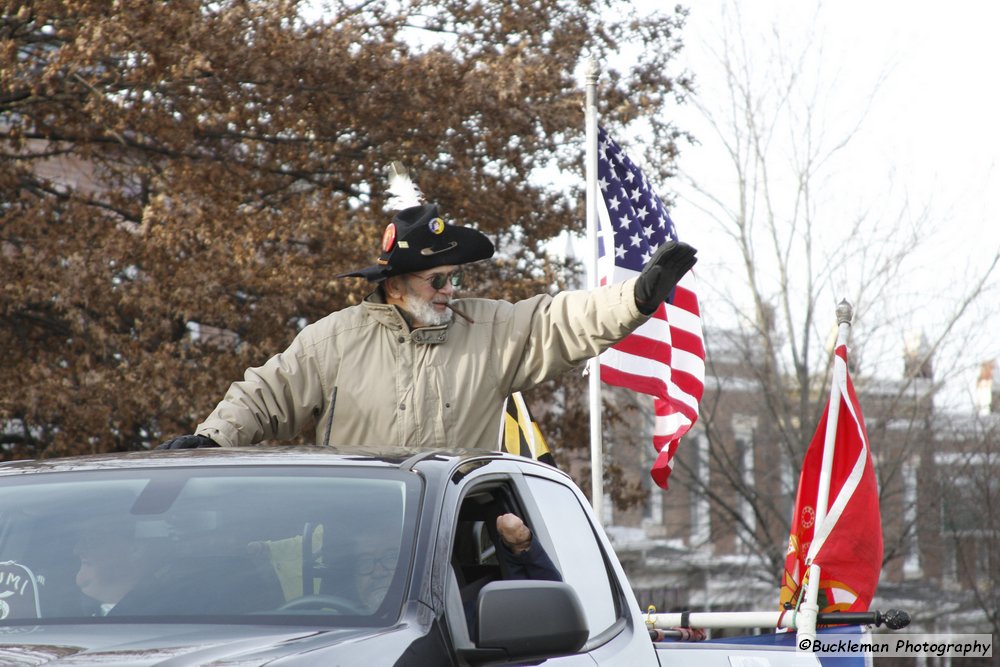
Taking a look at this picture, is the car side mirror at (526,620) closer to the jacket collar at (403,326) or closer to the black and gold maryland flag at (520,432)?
the jacket collar at (403,326)

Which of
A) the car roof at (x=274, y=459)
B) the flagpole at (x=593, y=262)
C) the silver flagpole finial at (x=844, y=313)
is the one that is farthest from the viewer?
the flagpole at (x=593, y=262)

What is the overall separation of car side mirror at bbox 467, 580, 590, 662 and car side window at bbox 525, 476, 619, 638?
33.7 inches

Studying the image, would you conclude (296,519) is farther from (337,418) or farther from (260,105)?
(260,105)

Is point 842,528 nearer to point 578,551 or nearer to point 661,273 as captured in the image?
point 661,273

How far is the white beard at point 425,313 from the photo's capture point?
5.14 m

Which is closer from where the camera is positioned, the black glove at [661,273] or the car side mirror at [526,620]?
the car side mirror at [526,620]

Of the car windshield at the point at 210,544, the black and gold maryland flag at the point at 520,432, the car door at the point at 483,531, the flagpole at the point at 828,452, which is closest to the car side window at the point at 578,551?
the car door at the point at 483,531

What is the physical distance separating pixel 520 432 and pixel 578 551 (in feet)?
18.5

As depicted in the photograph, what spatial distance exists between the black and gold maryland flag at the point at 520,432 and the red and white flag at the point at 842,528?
8.69 feet

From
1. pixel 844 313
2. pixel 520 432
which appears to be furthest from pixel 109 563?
pixel 520 432

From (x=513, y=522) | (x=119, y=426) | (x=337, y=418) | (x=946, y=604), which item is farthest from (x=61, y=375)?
(x=946, y=604)

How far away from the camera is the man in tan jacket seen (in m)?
5.00

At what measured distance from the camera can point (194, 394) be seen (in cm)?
1086

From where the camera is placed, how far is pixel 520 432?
971cm
